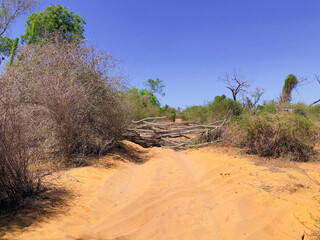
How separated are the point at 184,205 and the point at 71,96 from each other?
4095 mm

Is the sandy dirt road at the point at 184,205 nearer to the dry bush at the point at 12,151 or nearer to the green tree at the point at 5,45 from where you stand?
the dry bush at the point at 12,151

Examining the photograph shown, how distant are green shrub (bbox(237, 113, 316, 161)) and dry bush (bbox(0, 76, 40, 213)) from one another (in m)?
7.06

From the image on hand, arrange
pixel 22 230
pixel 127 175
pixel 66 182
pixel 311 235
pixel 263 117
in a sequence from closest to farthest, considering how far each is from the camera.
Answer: pixel 22 230
pixel 311 235
pixel 66 182
pixel 127 175
pixel 263 117

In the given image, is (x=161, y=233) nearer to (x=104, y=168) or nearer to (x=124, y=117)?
(x=104, y=168)

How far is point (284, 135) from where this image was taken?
296 inches

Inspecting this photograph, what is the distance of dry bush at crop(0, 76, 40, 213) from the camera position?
3236 millimetres

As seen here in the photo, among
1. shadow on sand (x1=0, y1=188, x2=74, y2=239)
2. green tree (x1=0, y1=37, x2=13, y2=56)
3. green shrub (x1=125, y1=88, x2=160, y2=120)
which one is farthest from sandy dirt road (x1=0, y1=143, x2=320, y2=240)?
green tree (x1=0, y1=37, x2=13, y2=56)

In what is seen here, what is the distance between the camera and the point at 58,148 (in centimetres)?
643

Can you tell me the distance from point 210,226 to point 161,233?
0.86 meters

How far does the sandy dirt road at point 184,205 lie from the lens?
133 inches

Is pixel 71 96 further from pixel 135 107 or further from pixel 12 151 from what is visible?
pixel 135 107

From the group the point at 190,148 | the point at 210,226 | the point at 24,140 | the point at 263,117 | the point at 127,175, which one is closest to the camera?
the point at 24,140

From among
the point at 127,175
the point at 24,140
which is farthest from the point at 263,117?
the point at 24,140

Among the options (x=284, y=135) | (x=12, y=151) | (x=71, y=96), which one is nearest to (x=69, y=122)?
(x=71, y=96)
